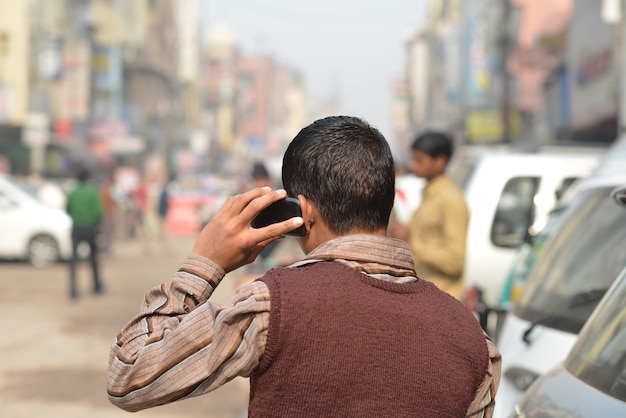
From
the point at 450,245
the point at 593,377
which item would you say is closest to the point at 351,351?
the point at 593,377

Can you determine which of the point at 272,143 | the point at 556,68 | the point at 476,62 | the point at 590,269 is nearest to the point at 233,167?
the point at 272,143

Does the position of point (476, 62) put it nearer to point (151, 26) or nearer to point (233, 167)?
point (151, 26)

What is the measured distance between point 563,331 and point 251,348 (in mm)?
3028

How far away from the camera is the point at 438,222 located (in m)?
6.64

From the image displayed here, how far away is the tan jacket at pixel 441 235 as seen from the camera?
649 cm

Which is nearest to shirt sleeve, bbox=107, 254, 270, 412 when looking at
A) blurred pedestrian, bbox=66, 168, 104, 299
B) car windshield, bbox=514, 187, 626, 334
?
car windshield, bbox=514, 187, 626, 334

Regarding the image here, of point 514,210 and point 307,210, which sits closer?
point 307,210

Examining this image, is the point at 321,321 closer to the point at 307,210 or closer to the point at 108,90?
the point at 307,210

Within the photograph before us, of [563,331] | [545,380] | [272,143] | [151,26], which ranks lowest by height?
[272,143]

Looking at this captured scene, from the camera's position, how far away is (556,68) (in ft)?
118

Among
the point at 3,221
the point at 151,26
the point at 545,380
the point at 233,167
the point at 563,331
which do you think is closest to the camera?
the point at 545,380

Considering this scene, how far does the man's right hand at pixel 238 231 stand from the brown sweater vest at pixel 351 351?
109mm

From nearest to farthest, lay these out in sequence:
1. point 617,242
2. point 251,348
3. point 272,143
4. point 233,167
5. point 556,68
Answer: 1. point 251,348
2. point 617,242
3. point 556,68
4. point 233,167
5. point 272,143

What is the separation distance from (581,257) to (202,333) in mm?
3664
